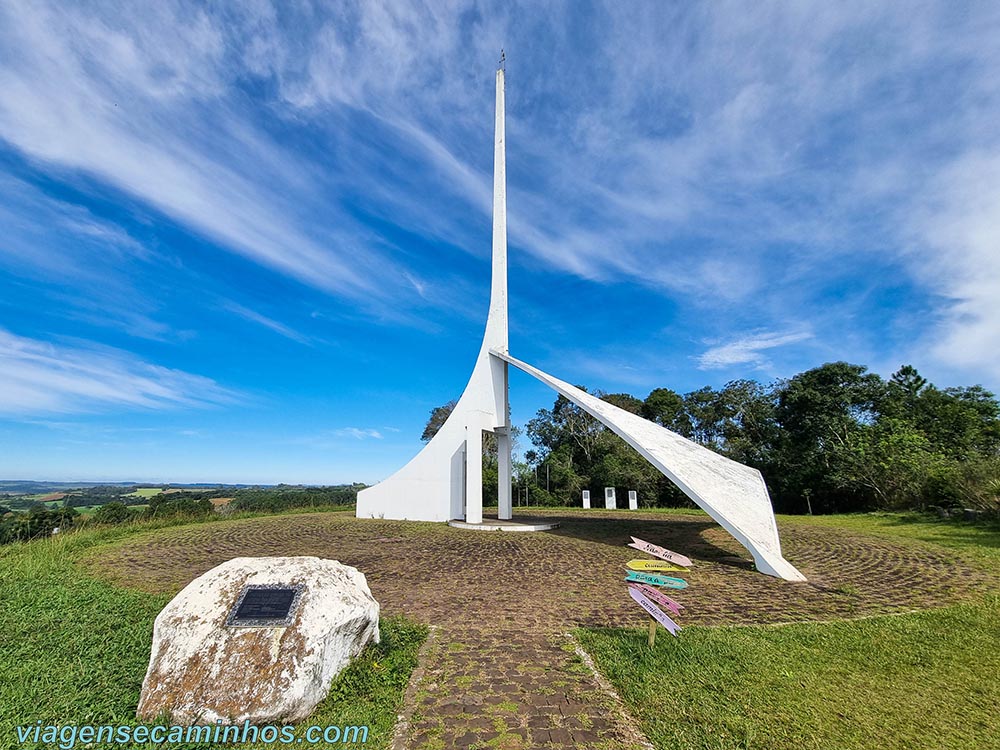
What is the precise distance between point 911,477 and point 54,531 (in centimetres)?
2172

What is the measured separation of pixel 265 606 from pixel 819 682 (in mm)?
3519

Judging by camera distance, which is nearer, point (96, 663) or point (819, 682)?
point (819, 682)

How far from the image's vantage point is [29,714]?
265 cm

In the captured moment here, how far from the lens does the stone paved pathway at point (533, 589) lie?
2.70m

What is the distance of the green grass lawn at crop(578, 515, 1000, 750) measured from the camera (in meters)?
2.46

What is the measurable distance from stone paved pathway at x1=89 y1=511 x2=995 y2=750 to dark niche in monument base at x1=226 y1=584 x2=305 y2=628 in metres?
0.93

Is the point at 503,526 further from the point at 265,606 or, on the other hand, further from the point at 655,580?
the point at 265,606

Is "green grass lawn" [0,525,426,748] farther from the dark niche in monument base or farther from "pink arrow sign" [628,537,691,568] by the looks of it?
"pink arrow sign" [628,537,691,568]

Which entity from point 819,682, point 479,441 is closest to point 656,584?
point 819,682

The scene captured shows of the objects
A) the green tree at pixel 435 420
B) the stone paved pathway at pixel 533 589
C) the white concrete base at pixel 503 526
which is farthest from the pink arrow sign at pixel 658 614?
the green tree at pixel 435 420

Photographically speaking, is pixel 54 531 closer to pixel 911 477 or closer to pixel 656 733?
pixel 656 733

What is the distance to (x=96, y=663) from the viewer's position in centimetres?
331

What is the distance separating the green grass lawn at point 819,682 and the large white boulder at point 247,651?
6.04 ft

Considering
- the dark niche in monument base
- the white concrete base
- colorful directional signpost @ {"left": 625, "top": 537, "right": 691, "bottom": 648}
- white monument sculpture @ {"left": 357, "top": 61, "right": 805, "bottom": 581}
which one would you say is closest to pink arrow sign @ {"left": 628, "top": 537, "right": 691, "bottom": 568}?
colorful directional signpost @ {"left": 625, "top": 537, "right": 691, "bottom": 648}
